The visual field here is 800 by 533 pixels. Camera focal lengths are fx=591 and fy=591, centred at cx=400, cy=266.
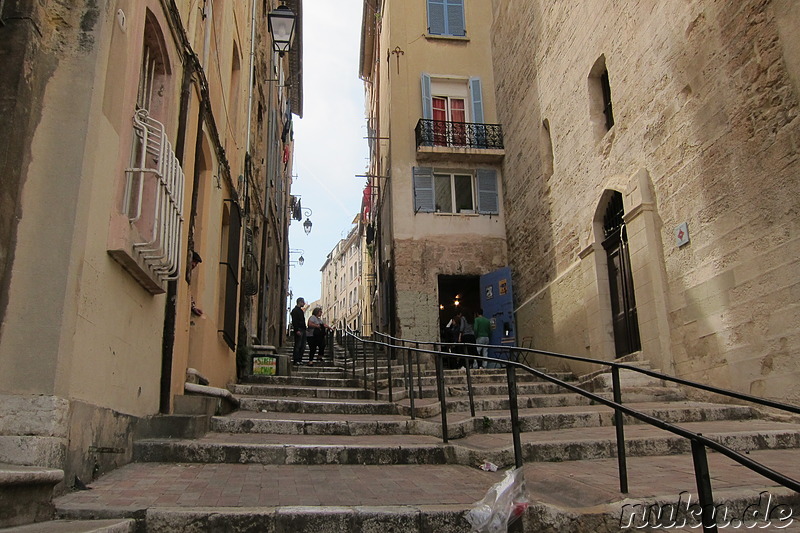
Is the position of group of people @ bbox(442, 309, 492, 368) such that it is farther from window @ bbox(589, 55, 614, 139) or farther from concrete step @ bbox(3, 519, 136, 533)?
concrete step @ bbox(3, 519, 136, 533)

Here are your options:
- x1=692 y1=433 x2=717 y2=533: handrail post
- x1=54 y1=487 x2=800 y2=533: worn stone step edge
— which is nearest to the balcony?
x1=54 y1=487 x2=800 y2=533: worn stone step edge

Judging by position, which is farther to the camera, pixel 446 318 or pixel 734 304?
pixel 446 318

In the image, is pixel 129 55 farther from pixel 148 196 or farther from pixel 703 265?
pixel 703 265

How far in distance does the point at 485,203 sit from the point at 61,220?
44.2 ft

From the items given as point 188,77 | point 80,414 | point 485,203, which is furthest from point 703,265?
point 485,203

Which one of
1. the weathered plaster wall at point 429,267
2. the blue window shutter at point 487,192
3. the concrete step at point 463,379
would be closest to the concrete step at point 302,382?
the concrete step at point 463,379

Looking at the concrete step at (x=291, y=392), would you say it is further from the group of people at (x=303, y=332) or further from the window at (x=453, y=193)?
the window at (x=453, y=193)

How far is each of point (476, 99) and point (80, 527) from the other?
617 inches

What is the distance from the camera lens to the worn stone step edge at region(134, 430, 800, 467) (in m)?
4.64

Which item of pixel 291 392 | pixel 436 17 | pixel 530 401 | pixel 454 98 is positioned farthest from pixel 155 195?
pixel 436 17

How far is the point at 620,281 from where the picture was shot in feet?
32.8

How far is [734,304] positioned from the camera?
6957mm

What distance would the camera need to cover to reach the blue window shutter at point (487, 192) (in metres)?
16.0

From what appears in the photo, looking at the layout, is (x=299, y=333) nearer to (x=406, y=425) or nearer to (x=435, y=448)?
(x=406, y=425)
